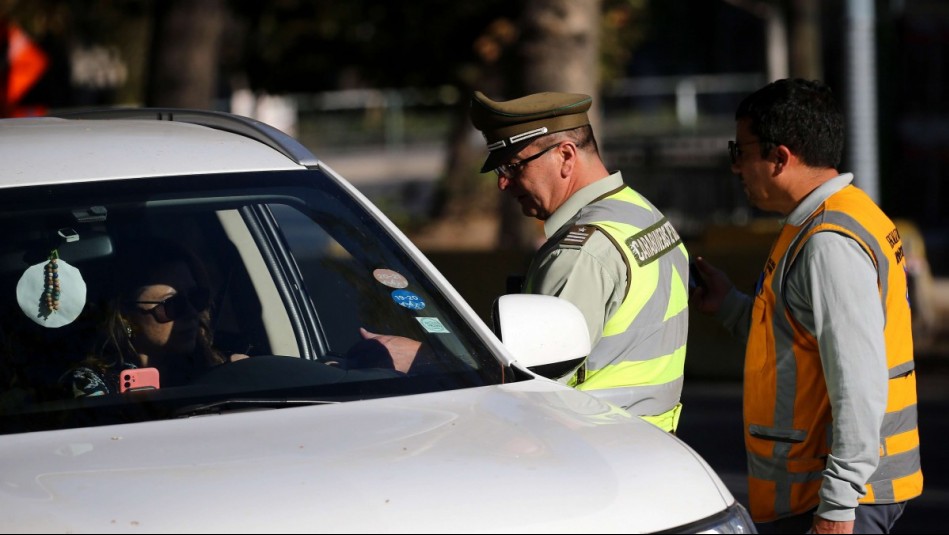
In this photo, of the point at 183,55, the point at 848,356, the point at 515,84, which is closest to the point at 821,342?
the point at 848,356

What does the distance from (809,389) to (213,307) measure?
1.43m

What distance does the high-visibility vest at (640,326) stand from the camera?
3.85m

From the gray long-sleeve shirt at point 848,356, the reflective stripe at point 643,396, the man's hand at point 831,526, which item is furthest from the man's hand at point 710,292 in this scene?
the man's hand at point 831,526

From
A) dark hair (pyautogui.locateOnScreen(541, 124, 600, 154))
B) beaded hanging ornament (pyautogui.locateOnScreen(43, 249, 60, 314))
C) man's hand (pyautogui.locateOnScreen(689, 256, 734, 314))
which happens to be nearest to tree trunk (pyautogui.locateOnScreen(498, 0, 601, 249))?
man's hand (pyautogui.locateOnScreen(689, 256, 734, 314))

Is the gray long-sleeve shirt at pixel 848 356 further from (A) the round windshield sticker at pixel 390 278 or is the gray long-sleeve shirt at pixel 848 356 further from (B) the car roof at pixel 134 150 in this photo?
(B) the car roof at pixel 134 150

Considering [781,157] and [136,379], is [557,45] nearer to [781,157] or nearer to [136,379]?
[781,157]

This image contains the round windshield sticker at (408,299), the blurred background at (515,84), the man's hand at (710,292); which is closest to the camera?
the round windshield sticker at (408,299)

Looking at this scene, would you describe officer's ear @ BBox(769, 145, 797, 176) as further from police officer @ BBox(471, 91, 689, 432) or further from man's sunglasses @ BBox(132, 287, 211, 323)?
man's sunglasses @ BBox(132, 287, 211, 323)

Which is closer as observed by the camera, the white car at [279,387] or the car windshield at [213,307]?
the white car at [279,387]

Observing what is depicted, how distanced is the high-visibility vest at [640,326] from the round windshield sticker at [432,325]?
18.5 inches

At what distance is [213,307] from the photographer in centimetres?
366

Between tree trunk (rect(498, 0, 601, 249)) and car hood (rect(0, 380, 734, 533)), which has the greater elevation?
tree trunk (rect(498, 0, 601, 249))

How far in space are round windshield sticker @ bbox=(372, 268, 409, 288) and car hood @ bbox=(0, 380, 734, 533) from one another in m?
0.55

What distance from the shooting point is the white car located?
2.63 meters
